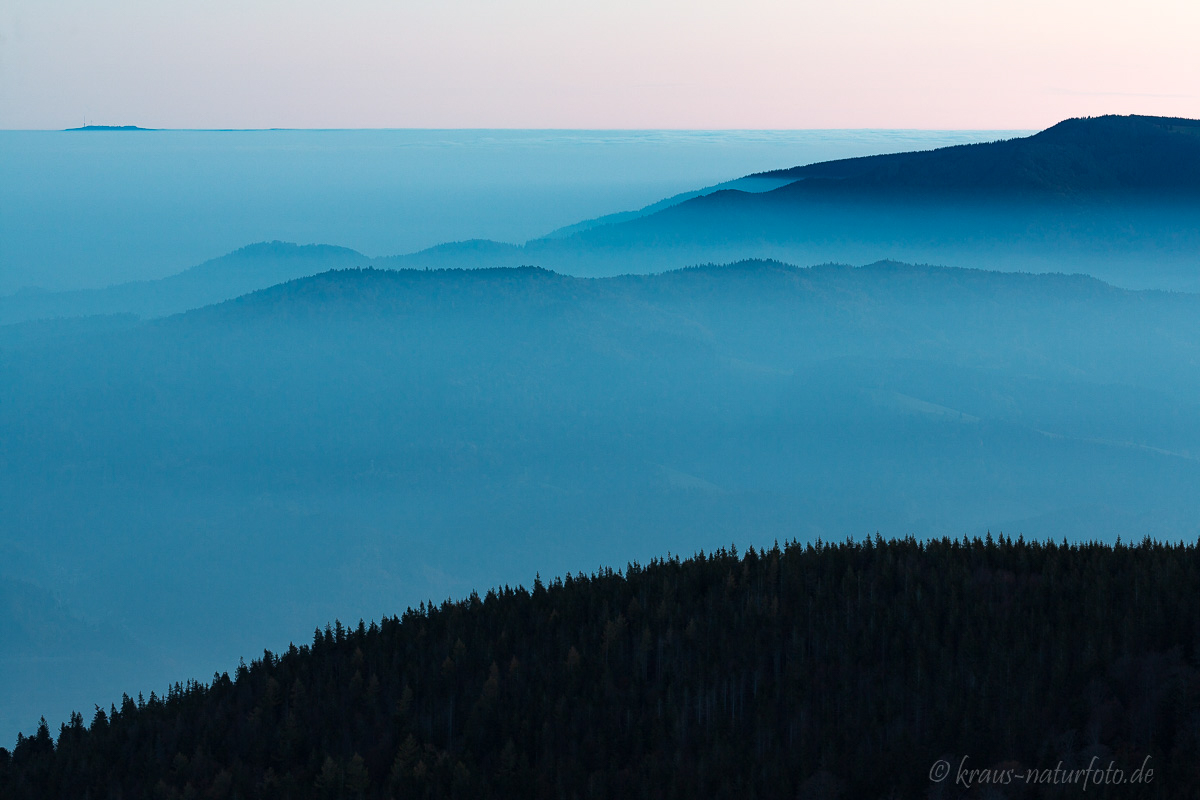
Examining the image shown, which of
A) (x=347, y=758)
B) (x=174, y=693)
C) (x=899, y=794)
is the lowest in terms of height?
(x=174, y=693)

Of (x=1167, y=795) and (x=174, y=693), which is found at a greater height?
(x=1167, y=795)

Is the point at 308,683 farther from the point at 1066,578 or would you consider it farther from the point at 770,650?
the point at 1066,578

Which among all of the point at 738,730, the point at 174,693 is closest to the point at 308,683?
the point at 174,693

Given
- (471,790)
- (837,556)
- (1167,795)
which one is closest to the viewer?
(1167,795)

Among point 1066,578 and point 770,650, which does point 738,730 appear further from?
point 1066,578

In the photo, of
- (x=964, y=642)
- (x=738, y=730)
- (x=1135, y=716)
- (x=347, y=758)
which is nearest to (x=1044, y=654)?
(x=964, y=642)

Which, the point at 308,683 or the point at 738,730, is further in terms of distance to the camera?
the point at 308,683

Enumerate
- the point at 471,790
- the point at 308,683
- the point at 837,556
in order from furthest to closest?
the point at 837,556 < the point at 308,683 < the point at 471,790
